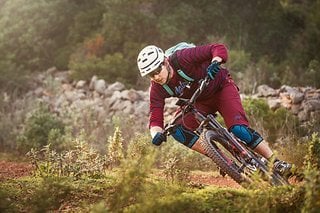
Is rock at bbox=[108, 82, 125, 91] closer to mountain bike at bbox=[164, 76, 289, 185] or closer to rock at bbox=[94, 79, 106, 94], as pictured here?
rock at bbox=[94, 79, 106, 94]

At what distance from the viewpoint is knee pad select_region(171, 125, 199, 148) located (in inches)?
208

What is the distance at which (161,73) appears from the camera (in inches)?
199

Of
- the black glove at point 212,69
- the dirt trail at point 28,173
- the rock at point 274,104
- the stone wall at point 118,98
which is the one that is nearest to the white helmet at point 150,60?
the black glove at point 212,69

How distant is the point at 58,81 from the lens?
1309 centimetres

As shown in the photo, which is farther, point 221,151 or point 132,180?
point 221,151

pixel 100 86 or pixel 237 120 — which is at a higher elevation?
pixel 100 86

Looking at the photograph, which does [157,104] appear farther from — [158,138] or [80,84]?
[80,84]

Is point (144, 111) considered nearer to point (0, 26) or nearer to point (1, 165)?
point (1, 165)

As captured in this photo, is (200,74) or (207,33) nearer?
(200,74)

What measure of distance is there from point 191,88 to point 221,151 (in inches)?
27.3

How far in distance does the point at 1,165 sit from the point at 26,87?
528cm

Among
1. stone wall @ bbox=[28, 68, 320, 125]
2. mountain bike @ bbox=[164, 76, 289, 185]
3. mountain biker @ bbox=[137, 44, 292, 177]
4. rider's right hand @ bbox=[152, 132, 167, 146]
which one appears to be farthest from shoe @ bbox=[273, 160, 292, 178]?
stone wall @ bbox=[28, 68, 320, 125]

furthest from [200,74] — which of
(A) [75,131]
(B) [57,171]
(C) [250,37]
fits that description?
(C) [250,37]

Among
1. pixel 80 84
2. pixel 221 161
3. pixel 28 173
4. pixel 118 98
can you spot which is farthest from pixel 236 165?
pixel 80 84
